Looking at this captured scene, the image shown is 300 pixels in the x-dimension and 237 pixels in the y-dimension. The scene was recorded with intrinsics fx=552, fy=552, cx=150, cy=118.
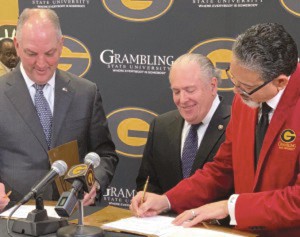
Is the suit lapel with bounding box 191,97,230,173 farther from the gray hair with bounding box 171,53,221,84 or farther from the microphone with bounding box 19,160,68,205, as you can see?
the microphone with bounding box 19,160,68,205

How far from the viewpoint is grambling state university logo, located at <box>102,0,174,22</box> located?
379 centimetres

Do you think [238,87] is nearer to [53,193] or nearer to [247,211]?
[247,211]

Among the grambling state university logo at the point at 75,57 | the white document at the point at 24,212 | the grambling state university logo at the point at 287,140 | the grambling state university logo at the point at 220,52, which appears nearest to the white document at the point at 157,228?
the white document at the point at 24,212

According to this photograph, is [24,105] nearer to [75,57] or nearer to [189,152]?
[189,152]

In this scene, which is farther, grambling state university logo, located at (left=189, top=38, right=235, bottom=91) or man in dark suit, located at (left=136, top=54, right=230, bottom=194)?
grambling state university logo, located at (left=189, top=38, right=235, bottom=91)

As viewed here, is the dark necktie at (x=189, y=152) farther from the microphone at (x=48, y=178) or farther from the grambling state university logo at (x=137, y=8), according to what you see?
the microphone at (x=48, y=178)

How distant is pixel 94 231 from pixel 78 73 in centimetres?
229

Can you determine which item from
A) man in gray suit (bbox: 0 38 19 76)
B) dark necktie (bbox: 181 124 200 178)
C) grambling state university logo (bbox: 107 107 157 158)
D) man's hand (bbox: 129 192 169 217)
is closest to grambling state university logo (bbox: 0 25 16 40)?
man in gray suit (bbox: 0 38 19 76)

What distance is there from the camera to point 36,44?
2.86m

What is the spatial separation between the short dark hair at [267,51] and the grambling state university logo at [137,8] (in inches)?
70.0

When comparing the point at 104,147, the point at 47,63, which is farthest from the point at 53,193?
the point at 47,63

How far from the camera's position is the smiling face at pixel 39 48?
9.37 feet

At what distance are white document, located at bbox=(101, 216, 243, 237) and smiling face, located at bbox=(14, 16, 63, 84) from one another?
1.04 m

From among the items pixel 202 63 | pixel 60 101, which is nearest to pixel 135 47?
pixel 202 63
